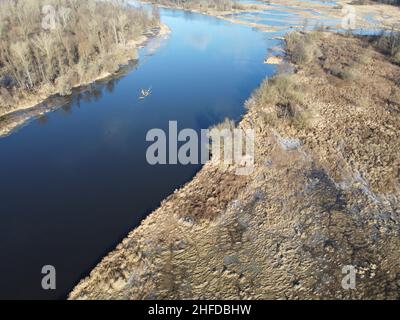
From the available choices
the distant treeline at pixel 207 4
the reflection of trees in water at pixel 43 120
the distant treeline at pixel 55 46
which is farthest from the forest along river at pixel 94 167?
the distant treeline at pixel 207 4

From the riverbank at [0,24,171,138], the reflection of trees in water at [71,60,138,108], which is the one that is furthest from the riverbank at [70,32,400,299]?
the riverbank at [0,24,171,138]

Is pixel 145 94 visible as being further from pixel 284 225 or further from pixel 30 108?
pixel 284 225

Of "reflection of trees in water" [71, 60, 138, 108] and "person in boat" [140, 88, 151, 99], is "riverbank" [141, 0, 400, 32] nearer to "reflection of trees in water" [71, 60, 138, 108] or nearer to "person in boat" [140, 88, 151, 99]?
"reflection of trees in water" [71, 60, 138, 108]

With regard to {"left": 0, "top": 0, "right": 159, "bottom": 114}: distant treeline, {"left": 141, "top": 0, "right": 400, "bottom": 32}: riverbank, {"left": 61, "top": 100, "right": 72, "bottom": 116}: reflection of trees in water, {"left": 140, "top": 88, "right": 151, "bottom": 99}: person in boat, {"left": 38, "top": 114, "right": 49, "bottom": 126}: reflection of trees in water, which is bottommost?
{"left": 38, "top": 114, "right": 49, "bottom": 126}: reflection of trees in water

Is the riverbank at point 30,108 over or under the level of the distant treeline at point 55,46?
under

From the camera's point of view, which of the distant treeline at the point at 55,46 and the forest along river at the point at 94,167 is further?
the distant treeline at the point at 55,46

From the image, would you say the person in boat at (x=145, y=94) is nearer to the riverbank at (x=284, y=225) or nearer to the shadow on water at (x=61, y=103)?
the shadow on water at (x=61, y=103)

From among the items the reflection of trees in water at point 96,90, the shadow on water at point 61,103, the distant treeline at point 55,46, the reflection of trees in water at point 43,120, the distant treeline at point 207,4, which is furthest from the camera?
the distant treeline at point 207,4
